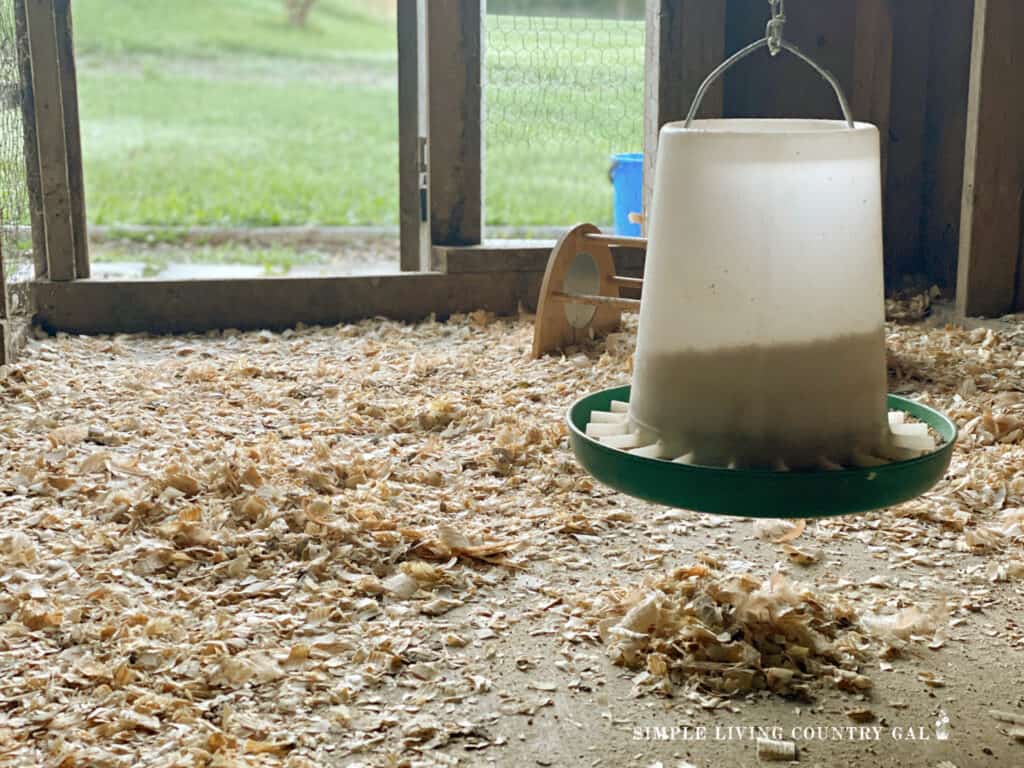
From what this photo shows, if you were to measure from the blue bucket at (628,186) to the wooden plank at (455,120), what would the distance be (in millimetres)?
660

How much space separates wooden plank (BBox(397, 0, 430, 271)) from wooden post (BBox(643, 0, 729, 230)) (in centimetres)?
91

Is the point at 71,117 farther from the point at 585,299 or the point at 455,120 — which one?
the point at 585,299

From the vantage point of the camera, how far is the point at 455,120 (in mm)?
4816

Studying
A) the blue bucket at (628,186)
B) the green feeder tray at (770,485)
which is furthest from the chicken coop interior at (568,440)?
the blue bucket at (628,186)

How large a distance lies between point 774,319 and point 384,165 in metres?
10.1

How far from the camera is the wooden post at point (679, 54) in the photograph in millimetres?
4758

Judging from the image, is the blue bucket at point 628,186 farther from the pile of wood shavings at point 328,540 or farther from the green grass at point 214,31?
the green grass at point 214,31

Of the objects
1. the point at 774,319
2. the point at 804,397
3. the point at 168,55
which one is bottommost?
the point at 804,397

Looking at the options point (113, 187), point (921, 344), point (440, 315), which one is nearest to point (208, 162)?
point (113, 187)

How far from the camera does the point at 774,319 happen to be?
5.18 ft

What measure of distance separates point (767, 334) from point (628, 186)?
3.70 metres

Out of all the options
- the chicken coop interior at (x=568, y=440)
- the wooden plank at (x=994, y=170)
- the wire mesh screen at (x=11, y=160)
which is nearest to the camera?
the chicken coop interior at (x=568, y=440)

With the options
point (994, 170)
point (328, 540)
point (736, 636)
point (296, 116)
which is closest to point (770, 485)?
point (736, 636)

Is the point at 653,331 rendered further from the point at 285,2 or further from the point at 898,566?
the point at 285,2
